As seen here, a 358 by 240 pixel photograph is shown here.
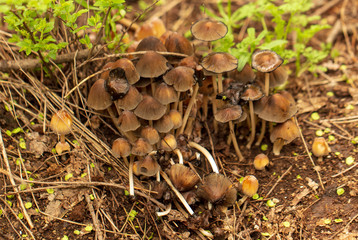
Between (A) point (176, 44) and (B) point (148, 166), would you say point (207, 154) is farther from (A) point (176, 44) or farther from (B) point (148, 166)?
(A) point (176, 44)

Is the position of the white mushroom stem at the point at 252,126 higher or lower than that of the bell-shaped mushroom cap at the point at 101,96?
lower

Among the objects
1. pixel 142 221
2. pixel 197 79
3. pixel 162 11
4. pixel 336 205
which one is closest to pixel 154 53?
pixel 197 79

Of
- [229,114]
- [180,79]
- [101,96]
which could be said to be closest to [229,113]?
[229,114]

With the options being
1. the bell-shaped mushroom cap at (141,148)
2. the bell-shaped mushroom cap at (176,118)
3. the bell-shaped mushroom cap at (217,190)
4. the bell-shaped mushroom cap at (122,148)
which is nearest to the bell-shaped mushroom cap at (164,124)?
the bell-shaped mushroom cap at (176,118)

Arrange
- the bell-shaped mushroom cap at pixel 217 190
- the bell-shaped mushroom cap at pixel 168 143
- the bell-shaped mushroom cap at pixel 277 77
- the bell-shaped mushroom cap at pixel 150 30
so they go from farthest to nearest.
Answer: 1. the bell-shaped mushroom cap at pixel 150 30
2. the bell-shaped mushroom cap at pixel 277 77
3. the bell-shaped mushroom cap at pixel 168 143
4. the bell-shaped mushroom cap at pixel 217 190

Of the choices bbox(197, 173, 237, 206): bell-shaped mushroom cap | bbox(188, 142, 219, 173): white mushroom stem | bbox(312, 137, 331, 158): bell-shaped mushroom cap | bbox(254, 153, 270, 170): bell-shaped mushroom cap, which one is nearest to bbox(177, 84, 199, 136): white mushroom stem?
bbox(188, 142, 219, 173): white mushroom stem

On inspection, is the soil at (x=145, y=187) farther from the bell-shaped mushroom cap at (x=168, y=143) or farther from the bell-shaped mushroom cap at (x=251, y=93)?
the bell-shaped mushroom cap at (x=251, y=93)

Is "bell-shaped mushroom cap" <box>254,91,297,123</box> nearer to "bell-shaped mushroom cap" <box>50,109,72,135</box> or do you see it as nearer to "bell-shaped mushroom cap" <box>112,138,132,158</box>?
"bell-shaped mushroom cap" <box>112,138,132,158</box>
